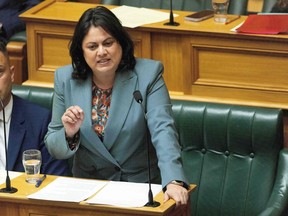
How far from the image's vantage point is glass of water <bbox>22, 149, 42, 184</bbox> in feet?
7.75

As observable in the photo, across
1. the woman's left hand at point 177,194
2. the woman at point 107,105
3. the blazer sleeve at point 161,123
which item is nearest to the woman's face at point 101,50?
the woman at point 107,105

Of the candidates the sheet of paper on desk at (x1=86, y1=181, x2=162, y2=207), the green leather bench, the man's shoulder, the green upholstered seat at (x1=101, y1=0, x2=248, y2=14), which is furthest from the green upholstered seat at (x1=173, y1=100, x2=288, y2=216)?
the green upholstered seat at (x1=101, y1=0, x2=248, y2=14)

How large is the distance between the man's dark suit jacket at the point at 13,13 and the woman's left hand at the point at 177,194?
1.99 m

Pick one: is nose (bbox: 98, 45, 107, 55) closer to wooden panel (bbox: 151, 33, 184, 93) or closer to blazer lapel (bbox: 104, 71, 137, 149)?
blazer lapel (bbox: 104, 71, 137, 149)

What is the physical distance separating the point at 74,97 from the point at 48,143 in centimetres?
15

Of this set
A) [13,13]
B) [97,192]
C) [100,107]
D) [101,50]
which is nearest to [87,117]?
[100,107]

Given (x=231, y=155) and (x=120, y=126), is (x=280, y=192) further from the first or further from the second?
(x=120, y=126)

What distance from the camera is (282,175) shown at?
8.98 ft

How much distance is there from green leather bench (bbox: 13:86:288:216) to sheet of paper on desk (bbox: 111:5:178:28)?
28.2 inches

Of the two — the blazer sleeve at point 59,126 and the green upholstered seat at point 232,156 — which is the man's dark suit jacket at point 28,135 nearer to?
the blazer sleeve at point 59,126

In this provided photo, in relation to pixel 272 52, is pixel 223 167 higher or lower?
lower

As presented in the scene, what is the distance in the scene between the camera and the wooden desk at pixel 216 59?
11.0ft

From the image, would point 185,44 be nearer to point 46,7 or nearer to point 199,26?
point 199,26

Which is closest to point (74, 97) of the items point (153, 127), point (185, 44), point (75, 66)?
point (75, 66)
